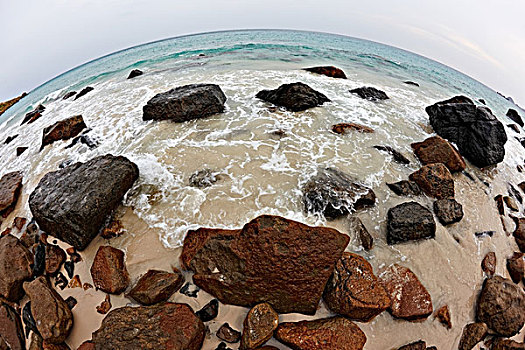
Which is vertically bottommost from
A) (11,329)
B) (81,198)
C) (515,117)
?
(11,329)

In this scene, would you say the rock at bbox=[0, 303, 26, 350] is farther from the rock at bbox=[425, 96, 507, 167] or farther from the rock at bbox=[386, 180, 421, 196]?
the rock at bbox=[425, 96, 507, 167]

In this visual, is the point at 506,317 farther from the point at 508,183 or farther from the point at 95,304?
the point at 95,304

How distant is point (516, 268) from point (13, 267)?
7.42 m

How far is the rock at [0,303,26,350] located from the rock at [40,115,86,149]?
4.82m

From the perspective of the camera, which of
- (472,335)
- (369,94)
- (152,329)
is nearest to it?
(152,329)

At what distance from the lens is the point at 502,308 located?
3094 mm

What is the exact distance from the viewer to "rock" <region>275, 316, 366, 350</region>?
242 centimetres

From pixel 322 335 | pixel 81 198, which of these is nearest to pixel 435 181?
pixel 322 335

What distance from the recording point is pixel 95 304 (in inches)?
114

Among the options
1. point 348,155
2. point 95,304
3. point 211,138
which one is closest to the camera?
point 95,304

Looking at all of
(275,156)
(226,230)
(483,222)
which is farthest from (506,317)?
(275,156)

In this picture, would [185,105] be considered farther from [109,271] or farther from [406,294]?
[406,294]

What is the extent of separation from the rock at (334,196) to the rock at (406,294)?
1.07 meters

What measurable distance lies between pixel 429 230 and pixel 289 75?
34.0 ft
